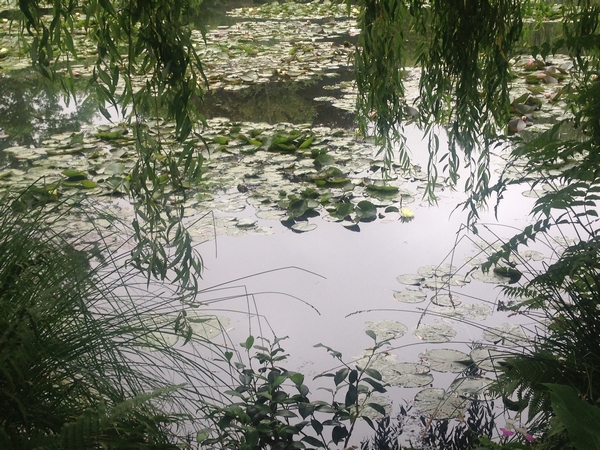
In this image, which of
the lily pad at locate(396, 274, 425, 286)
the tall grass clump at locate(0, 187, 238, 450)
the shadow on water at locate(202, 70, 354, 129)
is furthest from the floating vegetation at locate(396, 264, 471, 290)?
the shadow on water at locate(202, 70, 354, 129)

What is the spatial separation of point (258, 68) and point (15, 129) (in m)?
2.30

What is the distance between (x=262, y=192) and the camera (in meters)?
3.28

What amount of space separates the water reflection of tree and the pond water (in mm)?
20

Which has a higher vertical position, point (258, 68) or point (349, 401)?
point (258, 68)

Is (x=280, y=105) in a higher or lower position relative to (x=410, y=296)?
higher

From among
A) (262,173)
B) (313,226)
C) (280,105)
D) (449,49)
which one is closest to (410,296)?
(313,226)

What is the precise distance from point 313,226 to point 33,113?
2.80m

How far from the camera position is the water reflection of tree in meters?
4.20

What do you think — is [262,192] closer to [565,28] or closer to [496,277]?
[496,277]

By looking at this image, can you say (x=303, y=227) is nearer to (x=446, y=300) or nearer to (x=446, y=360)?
(x=446, y=300)

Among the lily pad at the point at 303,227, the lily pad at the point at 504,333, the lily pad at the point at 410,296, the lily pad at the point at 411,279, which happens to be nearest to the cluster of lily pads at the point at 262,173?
the lily pad at the point at 303,227

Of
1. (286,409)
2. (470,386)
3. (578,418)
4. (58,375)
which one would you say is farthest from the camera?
(470,386)

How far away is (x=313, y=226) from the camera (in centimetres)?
293

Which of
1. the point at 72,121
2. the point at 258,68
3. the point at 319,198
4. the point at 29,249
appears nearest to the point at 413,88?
the point at 258,68
